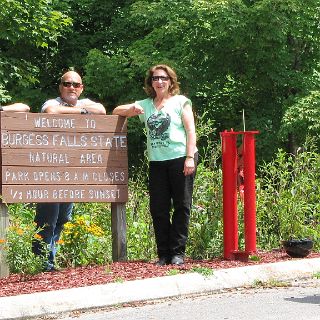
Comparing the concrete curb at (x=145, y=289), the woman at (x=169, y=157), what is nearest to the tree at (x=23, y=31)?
the woman at (x=169, y=157)

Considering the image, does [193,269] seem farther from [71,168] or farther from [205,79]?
[205,79]

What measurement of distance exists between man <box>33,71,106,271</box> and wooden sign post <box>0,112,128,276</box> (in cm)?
9

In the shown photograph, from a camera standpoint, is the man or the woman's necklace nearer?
the man

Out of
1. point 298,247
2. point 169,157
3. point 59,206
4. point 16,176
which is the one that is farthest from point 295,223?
point 16,176

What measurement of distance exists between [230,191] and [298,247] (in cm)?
86

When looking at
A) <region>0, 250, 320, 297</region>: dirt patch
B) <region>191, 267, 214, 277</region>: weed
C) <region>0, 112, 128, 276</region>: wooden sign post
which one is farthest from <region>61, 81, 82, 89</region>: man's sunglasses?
<region>191, 267, 214, 277</region>: weed

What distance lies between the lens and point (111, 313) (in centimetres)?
675

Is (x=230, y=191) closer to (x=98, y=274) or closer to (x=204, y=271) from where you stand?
(x=204, y=271)

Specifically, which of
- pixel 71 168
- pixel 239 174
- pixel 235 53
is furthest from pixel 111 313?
pixel 235 53

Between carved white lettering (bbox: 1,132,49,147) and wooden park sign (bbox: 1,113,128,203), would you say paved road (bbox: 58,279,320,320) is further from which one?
carved white lettering (bbox: 1,132,49,147)

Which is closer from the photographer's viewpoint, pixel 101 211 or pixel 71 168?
pixel 71 168

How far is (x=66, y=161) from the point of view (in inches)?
350

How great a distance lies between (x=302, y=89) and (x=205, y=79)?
9.89ft

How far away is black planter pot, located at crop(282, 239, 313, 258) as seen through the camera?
9.27m
